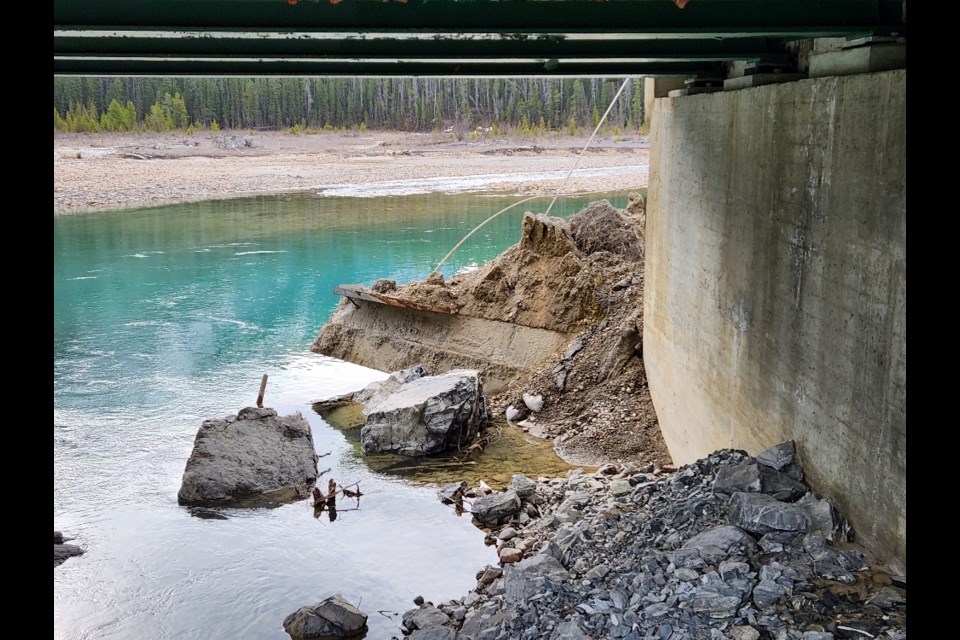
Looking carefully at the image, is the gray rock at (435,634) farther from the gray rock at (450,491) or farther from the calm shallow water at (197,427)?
the gray rock at (450,491)

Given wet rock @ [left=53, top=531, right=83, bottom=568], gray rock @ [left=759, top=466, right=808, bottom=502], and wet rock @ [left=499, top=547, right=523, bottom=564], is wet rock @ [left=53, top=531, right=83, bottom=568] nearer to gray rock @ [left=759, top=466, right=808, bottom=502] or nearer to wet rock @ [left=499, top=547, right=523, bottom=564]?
wet rock @ [left=499, top=547, right=523, bottom=564]

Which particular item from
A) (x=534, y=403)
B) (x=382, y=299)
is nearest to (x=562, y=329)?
(x=534, y=403)

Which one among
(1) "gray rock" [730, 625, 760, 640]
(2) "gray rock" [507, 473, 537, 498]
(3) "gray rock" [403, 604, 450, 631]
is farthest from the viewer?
(2) "gray rock" [507, 473, 537, 498]

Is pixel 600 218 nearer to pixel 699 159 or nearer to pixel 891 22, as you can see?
pixel 699 159

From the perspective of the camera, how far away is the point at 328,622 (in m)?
9.80

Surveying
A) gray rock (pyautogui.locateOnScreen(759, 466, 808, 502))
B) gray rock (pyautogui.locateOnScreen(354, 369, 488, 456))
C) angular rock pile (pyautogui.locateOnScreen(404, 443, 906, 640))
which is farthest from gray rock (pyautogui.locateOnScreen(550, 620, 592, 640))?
gray rock (pyautogui.locateOnScreen(354, 369, 488, 456))

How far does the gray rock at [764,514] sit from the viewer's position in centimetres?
763

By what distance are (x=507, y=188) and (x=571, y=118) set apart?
90.4 feet

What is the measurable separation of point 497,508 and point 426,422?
3.19 meters

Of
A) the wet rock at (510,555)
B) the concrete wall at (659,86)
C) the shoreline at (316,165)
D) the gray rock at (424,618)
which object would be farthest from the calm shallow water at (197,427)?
the shoreline at (316,165)

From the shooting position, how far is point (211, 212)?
4341 cm

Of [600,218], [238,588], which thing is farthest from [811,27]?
[600,218]

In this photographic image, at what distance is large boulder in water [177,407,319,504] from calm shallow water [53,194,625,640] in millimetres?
411

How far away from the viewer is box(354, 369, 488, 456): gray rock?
15094 mm
